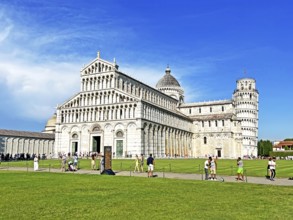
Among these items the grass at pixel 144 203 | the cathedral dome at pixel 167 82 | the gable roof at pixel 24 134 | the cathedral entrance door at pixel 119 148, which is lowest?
the grass at pixel 144 203

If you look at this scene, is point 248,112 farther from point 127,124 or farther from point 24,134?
point 24,134

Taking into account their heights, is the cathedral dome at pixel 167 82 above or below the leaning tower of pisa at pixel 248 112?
above

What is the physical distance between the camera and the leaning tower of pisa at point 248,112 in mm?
123125

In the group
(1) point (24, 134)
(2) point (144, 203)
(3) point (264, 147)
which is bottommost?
(2) point (144, 203)

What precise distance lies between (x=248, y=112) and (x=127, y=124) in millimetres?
62320

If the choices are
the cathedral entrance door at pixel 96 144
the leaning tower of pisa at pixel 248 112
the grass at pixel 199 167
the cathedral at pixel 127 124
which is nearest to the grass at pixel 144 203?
the grass at pixel 199 167

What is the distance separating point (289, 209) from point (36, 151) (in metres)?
83.8

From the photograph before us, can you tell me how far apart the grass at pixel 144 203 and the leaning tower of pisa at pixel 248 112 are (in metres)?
106

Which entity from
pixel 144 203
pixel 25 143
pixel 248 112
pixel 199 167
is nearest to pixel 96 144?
pixel 25 143

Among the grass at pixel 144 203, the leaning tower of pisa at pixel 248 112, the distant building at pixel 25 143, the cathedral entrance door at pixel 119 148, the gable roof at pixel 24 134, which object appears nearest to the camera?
the grass at pixel 144 203

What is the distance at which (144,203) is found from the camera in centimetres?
1496

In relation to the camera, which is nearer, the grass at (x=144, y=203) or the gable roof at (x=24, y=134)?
the grass at (x=144, y=203)

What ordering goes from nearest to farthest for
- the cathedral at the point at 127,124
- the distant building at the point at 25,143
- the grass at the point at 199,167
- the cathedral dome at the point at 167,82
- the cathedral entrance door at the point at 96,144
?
the grass at the point at 199,167 < the cathedral at the point at 127,124 < the distant building at the point at 25,143 < the cathedral entrance door at the point at 96,144 < the cathedral dome at the point at 167,82

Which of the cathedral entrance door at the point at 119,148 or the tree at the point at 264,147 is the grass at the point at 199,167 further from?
the tree at the point at 264,147
